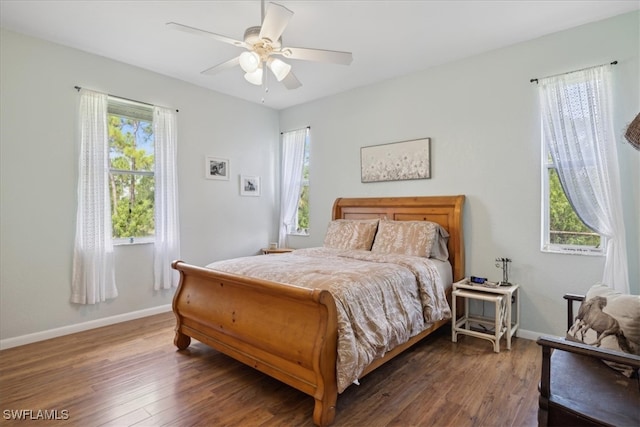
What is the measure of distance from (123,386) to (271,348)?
1108 millimetres

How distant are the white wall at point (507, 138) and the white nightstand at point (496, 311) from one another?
0.19 m

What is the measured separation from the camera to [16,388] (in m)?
2.27

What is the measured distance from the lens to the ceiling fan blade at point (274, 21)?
1.92m

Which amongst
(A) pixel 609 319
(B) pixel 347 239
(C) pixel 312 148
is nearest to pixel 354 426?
(A) pixel 609 319

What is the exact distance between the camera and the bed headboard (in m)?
3.40

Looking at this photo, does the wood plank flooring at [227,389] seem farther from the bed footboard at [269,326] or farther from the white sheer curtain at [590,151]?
the white sheer curtain at [590,151]

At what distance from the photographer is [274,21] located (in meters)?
2.03

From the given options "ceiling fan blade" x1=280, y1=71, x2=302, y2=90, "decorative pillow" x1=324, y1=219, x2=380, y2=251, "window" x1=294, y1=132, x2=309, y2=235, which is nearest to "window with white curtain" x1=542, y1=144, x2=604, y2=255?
"decorative pillow" x1=324, y1=219, x2=380, y2=251

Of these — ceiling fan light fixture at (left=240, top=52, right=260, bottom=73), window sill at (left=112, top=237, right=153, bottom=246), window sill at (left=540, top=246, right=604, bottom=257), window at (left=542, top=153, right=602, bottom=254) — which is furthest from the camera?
window sill at (left=112, top=237, right=153, bottom=246)

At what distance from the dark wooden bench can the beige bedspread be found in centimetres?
92

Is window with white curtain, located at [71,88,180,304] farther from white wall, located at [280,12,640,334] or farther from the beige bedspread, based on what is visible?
white wall, located at [280,12,640,334]

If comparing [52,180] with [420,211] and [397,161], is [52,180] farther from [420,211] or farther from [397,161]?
[420,211]

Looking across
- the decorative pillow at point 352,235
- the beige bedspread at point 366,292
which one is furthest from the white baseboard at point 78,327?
the decorative pillow at point 352,235

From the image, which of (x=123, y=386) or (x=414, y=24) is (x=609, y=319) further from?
(x=123, y=386)
